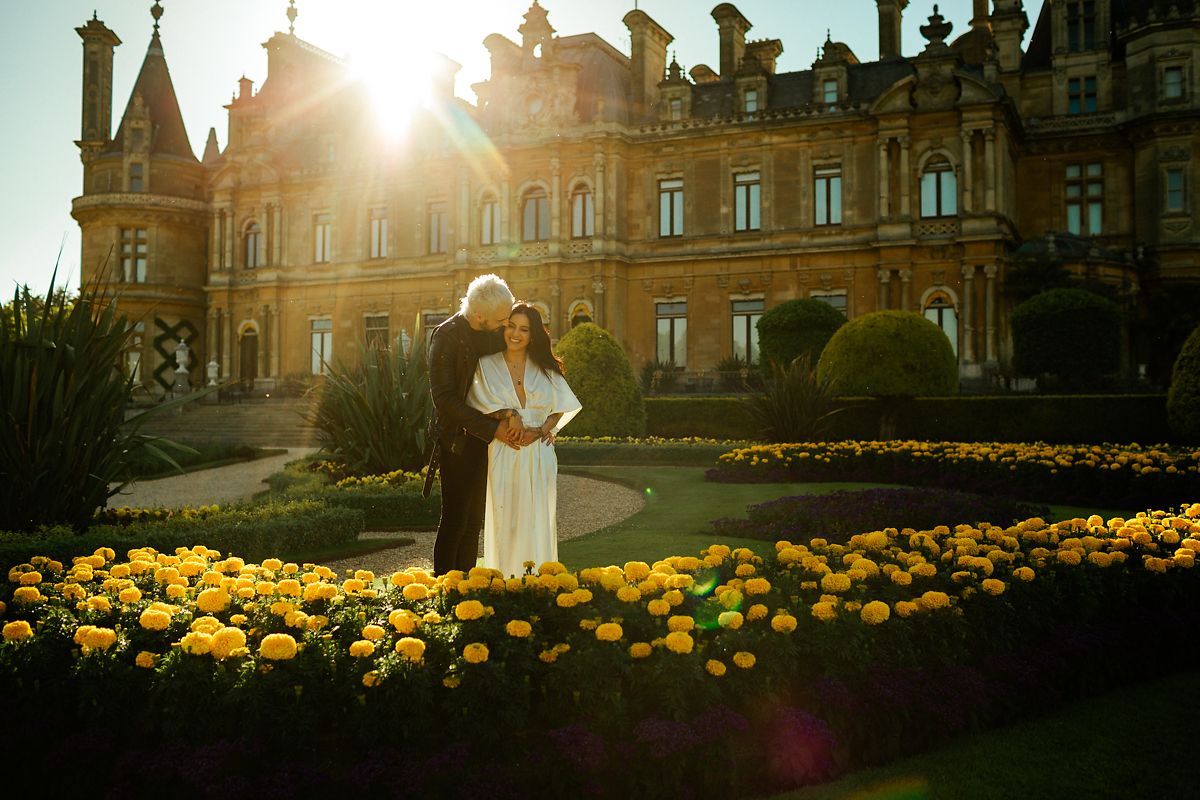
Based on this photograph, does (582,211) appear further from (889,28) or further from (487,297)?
(487,297)

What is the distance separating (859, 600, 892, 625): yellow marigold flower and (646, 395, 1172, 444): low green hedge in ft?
47.2

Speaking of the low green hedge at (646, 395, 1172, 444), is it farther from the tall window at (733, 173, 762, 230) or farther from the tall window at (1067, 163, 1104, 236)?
the tall window at (1067, 163, 1104, 236)

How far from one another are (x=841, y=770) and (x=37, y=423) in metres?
6.15

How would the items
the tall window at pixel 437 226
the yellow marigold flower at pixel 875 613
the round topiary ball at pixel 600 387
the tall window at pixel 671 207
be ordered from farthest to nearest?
the tall window at pixel 437 226
the tall window at pixel 671 207
the round topiary ball at pixel 600 387
the yellow marigold flower at pixel 875 613

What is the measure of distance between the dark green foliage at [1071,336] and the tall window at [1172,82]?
31.5 feet

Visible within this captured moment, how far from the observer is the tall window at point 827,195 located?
31562 millimetres

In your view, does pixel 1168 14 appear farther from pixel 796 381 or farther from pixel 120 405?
pixel 120 405

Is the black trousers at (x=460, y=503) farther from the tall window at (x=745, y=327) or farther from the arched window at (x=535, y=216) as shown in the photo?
the arched window at (x=535, y=216)

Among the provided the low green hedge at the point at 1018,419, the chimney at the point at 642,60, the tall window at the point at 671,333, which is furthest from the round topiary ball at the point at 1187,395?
the chimney at the point at 642,60

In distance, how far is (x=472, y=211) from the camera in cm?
3550

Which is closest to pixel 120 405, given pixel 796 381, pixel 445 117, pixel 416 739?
pixel 416 739

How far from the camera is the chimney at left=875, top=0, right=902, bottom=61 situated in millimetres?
33438

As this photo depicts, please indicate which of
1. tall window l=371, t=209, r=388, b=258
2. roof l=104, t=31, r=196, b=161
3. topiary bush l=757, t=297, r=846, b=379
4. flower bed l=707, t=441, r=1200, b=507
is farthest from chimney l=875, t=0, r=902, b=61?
roof l=104, t=31, r=196, b=161

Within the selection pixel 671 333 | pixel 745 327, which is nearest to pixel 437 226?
pixel 671 333
